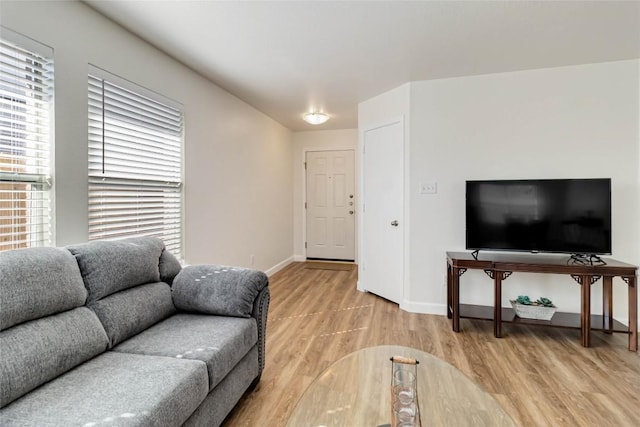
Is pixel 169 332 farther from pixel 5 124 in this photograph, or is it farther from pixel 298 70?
pixel 298 70

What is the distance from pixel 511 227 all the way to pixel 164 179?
3.00 m

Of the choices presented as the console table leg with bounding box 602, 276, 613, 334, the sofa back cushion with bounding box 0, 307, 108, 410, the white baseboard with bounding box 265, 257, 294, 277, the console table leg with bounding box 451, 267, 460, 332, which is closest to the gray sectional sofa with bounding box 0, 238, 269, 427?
the sofa back cushion with bounding box 0, 307, 108, 410

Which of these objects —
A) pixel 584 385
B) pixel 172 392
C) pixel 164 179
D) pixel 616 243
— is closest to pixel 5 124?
pixel 164 179

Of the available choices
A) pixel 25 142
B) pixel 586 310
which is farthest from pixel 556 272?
pixel 25 142

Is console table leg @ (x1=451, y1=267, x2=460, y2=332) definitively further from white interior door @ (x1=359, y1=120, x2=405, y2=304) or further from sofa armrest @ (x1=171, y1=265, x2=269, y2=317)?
sofa armrest @ (x1=171, y1=265, x2=269, y2=317)

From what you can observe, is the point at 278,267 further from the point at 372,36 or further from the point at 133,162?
the point at 372,36

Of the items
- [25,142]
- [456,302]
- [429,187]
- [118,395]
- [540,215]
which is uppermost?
[25,142]

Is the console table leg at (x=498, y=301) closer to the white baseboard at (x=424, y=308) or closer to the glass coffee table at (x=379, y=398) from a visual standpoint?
the white baseboard at (x=424, y=308)

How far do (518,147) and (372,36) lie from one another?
1771 mm

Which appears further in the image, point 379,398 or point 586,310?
point 586,310

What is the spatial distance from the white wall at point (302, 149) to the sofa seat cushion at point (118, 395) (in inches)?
176

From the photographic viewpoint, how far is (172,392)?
1182mm

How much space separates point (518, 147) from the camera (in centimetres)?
301

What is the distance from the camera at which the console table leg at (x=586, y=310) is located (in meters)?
2.44
